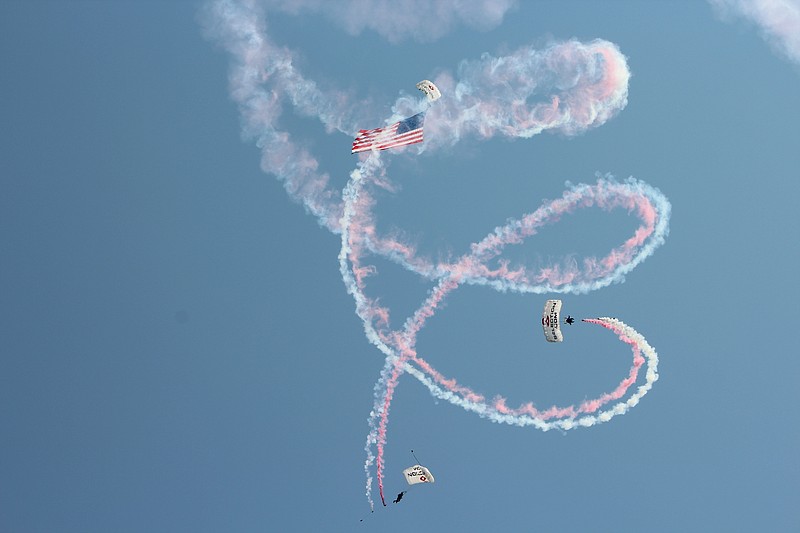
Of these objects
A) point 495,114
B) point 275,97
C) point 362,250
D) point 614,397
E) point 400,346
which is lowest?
point 614,397

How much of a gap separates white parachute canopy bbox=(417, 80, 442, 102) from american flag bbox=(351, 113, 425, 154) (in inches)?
76.9

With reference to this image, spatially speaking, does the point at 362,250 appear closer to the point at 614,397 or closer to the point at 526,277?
the point at 526,277

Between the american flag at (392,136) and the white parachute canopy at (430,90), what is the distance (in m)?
1.95

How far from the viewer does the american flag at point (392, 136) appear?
6481 centimetres

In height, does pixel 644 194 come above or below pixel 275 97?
below

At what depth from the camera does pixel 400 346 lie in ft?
234

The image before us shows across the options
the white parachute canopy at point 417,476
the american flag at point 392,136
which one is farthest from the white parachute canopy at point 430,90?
the white parachute canopy at point 417,476

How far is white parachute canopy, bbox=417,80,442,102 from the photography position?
6500 centimetres

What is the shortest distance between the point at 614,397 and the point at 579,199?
1552 cm

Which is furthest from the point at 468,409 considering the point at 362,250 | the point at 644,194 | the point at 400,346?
the point at 644,194

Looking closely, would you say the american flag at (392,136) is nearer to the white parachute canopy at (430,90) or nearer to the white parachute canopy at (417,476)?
the white parachute canopy at (430,90)

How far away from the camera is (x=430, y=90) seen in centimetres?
6506

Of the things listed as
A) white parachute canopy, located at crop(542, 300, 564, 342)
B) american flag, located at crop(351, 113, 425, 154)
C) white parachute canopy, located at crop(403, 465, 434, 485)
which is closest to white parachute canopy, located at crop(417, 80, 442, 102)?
american flag, located at crop(351, 113, 425, 154)

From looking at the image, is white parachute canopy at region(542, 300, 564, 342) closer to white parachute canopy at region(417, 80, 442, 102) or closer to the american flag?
the american flag
